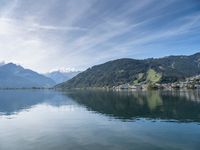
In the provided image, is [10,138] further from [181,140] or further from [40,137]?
[181,140]

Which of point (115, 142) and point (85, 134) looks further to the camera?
point (85, 134)

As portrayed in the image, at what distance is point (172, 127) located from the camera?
80062 mm

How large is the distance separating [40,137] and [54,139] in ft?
15.4

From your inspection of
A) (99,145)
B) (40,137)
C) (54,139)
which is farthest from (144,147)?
(40,137)

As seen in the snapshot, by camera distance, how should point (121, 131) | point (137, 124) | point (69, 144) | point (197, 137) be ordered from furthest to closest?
point (137, 124), point (121, 131), point (197, 137), point (69, 144)

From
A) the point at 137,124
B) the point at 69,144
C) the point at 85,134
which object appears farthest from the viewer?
the point at 137,124

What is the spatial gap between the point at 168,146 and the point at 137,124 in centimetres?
3093

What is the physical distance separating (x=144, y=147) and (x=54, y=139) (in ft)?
70.5

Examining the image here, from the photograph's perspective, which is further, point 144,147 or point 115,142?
point 115,142

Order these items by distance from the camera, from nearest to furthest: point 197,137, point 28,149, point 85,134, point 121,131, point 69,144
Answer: point 28,149 < point 69,144 < point 197,137 < point 85,134 < point 121,131

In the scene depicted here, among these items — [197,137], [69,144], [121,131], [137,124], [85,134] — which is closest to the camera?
[69,144]

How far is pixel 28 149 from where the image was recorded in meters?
56.0

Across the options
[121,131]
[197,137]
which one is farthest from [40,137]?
[197,137]

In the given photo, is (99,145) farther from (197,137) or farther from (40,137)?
(197,137)
